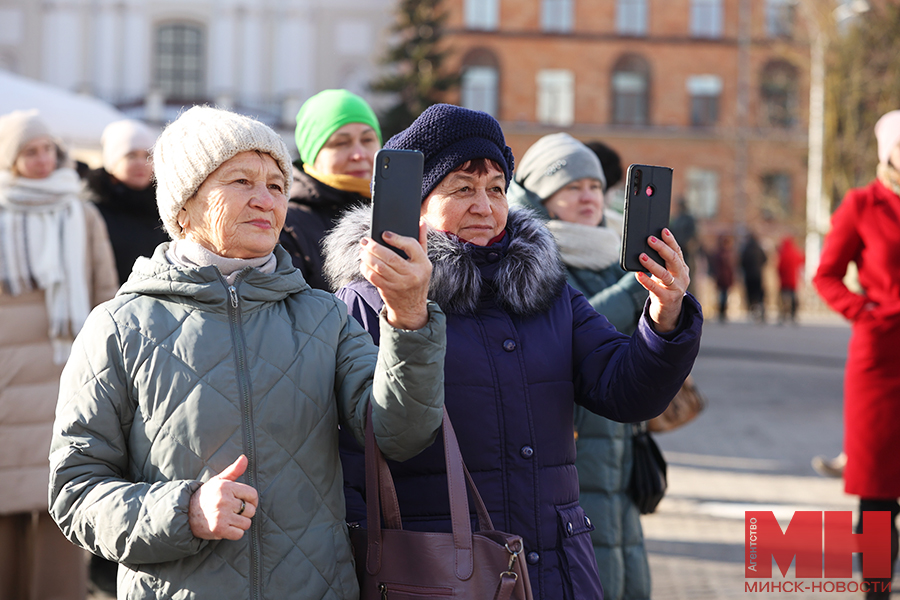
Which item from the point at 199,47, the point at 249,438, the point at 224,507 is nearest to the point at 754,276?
the point at 249,438

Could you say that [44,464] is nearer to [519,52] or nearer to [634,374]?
[634,374]

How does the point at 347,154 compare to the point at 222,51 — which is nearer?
the point at 347,154

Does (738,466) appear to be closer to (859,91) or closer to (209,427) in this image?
(209,427)

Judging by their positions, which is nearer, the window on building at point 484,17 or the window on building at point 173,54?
the window on building at point 173,54

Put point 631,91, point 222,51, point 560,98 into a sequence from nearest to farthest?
point 222,51
point 560,98
point 631,91

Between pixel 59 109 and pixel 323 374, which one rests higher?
pixel 59 109

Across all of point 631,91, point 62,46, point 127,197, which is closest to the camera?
point 127,197

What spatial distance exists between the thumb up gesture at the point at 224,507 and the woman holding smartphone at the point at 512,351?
1.56 ft

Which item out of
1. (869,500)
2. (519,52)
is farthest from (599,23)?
(869,500)

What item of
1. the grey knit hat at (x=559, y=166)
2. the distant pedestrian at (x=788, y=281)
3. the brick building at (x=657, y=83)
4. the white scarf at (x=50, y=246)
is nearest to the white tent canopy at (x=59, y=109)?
the white scarf at (x=50, y=246)

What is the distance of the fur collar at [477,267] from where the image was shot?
2566mm

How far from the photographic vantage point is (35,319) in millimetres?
4438

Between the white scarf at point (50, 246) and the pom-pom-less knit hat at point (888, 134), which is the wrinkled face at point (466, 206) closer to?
the white scarf at point (50, 246)

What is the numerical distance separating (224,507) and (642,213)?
1.12m
